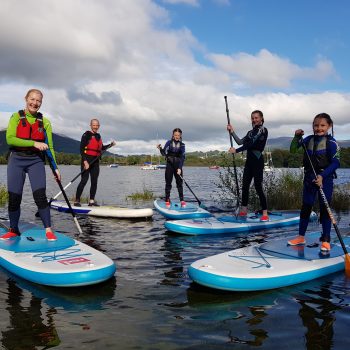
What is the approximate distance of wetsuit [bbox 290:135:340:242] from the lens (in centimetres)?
612

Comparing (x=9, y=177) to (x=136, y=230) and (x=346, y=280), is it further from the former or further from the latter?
(x=346, y=280)

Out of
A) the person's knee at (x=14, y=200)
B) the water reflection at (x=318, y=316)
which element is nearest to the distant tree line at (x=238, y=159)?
the water reflection at (x=318, y=316)

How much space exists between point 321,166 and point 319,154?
0.68ft

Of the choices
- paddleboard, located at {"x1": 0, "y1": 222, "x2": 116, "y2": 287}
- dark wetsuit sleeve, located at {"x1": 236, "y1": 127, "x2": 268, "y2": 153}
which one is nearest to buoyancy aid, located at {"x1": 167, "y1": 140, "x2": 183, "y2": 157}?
dark wetsuit sleeve, located at {"x1": 236, "y1": 127, "x2": 268, "y2": 153}

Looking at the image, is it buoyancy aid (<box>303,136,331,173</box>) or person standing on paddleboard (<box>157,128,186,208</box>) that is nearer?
buoyancy aid (<box>303,136,331,173</box>)

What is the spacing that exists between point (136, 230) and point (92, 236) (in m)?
1.31

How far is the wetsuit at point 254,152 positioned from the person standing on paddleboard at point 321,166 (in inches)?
108

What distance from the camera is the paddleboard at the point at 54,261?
4.75 metres

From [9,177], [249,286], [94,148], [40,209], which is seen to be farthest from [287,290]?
[94,148]

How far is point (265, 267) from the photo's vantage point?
5.08m

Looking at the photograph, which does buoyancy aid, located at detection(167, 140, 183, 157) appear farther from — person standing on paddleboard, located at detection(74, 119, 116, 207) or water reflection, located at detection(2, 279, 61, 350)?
water reflection, located at detection(2, 279, 61, 350)

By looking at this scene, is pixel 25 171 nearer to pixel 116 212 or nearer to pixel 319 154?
pixel 319 154

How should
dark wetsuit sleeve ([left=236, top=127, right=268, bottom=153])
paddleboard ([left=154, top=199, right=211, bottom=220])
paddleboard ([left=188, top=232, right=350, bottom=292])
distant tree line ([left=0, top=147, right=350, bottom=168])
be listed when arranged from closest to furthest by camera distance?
1. paddleboard ([left=188, top=232, right=350, bottom=292])
2. dark wetsuit sleeve ([left=236, top=127, right=268, bottom=153])
3. paddleboard ([left=154, top=199, right=211, bottom=220])
4. distant tree line ([left=0, top=147, right=350, bottom=168])

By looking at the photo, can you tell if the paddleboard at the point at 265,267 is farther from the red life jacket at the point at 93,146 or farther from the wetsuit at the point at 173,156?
the red life jacket at the point at 93,146
